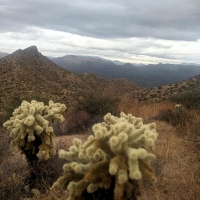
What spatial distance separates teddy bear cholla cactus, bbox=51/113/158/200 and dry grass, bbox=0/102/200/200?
1.64 meters

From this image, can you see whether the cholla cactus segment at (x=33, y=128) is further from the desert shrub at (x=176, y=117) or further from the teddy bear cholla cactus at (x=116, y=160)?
the desert shrub at (x=176, y=117)

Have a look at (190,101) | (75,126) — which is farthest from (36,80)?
(75,126)

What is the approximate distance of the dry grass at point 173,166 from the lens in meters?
5.16

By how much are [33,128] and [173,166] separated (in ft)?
10.8

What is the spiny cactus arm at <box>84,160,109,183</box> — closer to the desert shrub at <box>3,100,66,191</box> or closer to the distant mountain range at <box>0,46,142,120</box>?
the desert shrub at <box>3,100,66,191</box>

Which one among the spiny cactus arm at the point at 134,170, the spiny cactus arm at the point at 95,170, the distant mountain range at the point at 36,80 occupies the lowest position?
the distant mountain range at the point at 36,80

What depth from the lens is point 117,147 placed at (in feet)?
10.2

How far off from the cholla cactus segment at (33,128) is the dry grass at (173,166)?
1007 mm

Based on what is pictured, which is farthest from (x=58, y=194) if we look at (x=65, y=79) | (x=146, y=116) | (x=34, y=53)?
(x=34, y=53)

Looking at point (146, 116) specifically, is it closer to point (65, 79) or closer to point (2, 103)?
point (2, 103)

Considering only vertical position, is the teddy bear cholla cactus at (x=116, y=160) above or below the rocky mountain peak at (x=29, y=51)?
below

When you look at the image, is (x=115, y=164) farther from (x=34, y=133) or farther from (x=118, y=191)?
(x=34, y=133)

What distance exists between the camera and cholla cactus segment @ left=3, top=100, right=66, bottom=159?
19.5 ft

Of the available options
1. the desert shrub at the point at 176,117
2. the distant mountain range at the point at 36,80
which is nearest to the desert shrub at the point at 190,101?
the desert shrub at the point at 176,117
